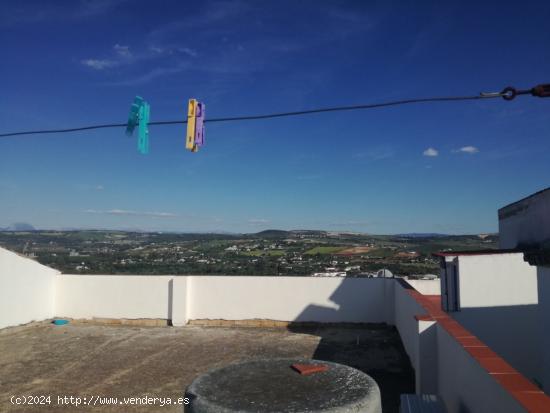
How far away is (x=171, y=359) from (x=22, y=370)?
2.57 m

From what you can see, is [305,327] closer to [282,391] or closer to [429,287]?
[429,287]

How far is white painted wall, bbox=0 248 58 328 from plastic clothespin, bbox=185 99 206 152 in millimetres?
7943

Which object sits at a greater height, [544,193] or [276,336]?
[544,193]

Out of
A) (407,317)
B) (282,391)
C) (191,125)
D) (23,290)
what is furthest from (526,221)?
(23,290)

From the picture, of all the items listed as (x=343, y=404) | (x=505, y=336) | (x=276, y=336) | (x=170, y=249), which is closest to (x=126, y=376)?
(x=276, y=336)

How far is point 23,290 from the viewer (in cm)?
1178

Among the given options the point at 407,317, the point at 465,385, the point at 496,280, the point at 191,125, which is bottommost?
the point at 407,317

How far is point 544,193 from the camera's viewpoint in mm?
7734

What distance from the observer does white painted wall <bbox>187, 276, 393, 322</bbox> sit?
11492mm

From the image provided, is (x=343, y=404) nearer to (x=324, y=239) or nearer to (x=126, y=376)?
(x=126, y=376)

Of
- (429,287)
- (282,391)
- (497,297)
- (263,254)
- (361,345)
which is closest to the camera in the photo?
(282,391)

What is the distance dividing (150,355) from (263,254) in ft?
40.4

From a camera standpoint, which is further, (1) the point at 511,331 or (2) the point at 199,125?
(1) the point at 511,331

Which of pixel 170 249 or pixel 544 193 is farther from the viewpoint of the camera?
pixel 170 249
